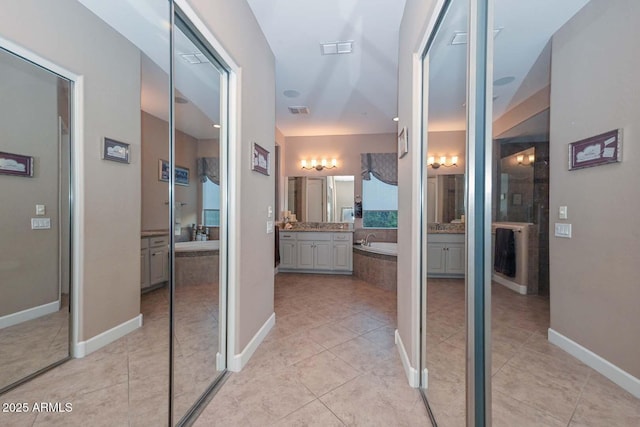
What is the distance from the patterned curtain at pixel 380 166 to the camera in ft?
17.9

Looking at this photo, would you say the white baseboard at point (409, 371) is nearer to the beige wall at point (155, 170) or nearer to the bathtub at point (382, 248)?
the beige wall at point (155, 170)

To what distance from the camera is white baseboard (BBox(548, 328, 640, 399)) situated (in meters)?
0.68

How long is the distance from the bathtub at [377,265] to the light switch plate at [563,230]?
3381 millimetres

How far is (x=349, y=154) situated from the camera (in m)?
5.70

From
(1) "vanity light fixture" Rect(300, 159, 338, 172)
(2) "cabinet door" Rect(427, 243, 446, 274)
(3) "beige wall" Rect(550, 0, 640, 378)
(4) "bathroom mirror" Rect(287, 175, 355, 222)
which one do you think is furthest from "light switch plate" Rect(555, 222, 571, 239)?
(1) "vanity light fixture" Rect(300, 159, 338, 172)

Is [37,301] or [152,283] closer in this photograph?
[37,301]

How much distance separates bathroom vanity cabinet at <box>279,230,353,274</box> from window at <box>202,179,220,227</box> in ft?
10.9

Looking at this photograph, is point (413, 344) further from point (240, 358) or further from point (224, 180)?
point (224, 180)

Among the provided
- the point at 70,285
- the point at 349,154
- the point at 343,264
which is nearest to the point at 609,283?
the point at 70,285

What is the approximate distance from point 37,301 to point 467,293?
1551 mm

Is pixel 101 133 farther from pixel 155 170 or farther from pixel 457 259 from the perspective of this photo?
pixel 457 259

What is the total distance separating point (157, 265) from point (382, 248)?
4.11m

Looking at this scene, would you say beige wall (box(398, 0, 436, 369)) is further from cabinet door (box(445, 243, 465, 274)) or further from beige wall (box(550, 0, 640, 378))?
beige wall (box(550, 0, 640, 378))

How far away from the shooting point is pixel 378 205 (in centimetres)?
551
